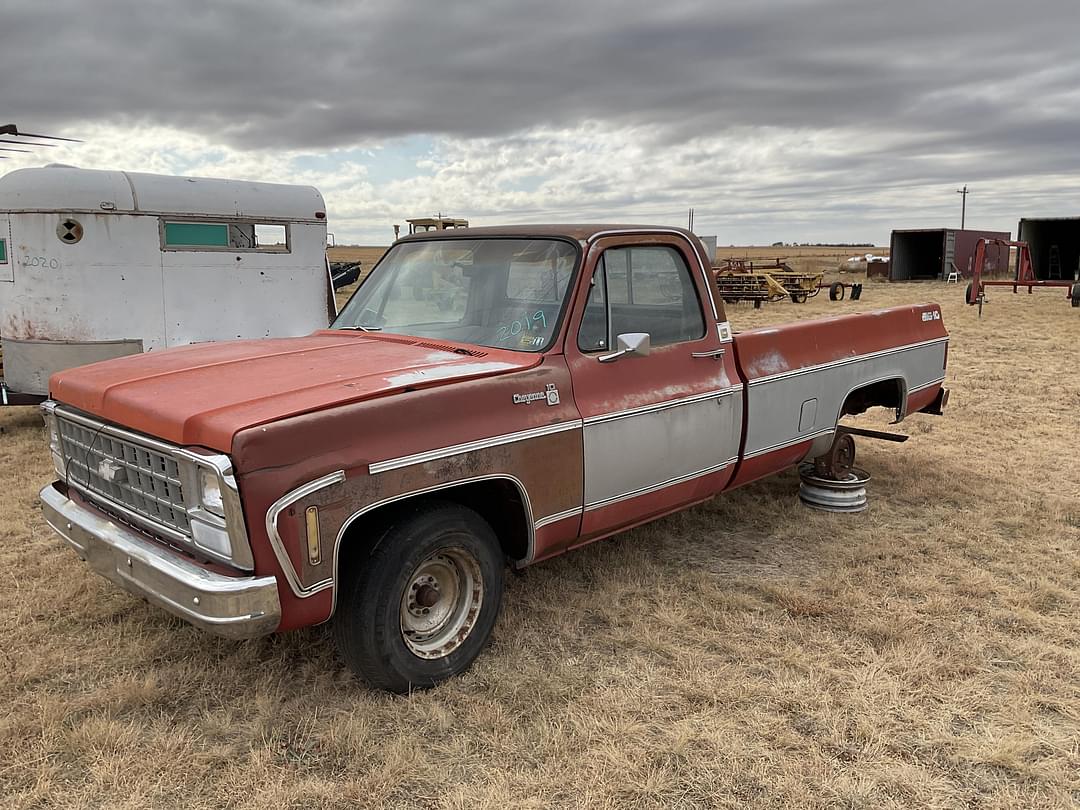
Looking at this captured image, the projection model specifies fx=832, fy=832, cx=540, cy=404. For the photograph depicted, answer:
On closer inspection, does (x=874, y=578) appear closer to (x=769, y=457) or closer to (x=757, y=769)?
(x=769, y=457)

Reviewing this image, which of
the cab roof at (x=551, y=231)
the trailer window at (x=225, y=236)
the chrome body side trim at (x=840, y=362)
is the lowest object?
the chrome body side trim at (x=840, y=362)

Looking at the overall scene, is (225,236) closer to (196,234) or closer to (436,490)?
(196,234)

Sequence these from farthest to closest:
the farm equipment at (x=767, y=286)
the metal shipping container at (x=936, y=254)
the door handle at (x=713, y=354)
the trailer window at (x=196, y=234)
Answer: the metal shipping container at (x=936, y=254) → the farm equipment at (x=767, y=286) → the trailer window at (x=196, y=234) → the door handle at (x=713, y=354)

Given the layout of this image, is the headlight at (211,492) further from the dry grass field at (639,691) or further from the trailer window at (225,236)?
the trailer window at (225,236)

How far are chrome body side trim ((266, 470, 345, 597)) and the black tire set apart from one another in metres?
0.25

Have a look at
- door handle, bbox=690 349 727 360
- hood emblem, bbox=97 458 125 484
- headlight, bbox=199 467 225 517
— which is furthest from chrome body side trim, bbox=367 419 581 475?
hood emblem, bbox=97 458 125 484

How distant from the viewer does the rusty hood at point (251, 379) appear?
2.96 meters

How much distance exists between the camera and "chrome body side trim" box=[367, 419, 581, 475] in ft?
10.0

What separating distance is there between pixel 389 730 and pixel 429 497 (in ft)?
2.97

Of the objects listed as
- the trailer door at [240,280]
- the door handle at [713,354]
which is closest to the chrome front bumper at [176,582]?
the door handle at [713,354]

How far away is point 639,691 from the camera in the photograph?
137 inches

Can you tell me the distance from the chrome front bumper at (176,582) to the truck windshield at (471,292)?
163 centimetres

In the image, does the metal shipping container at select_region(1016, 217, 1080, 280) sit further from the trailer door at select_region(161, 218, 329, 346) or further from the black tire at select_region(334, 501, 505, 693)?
the black tire at select_region(334, 501, 505, 693)

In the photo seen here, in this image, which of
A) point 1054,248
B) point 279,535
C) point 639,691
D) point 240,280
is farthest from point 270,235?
point 1054,248
